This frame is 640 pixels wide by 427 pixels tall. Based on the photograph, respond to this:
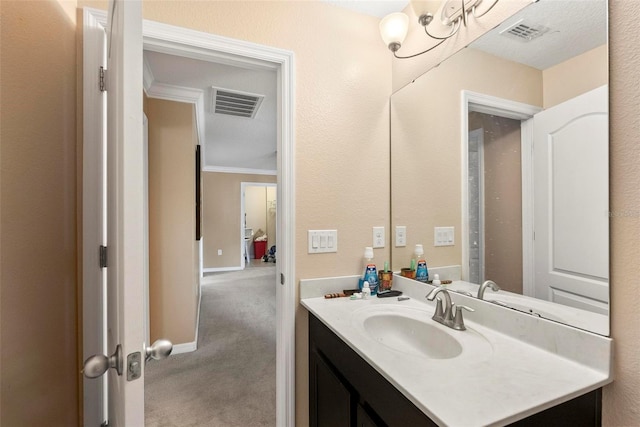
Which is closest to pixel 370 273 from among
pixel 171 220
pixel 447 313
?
pixel 447 313

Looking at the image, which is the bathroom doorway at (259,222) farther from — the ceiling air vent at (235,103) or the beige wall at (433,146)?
the beige wall at (433,146)

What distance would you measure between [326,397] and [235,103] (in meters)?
2.74

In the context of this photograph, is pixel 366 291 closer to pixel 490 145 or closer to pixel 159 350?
pixel 490 145

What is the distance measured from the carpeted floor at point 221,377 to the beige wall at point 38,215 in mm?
740

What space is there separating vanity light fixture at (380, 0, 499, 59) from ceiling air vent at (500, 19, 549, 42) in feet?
0.48

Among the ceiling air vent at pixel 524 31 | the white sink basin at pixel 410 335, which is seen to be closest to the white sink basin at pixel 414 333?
the white sink basin at pixel 410 335

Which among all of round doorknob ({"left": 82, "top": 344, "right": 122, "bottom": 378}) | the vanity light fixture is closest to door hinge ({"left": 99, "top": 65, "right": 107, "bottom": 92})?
round doorknob ({"left": 82, "top": 344, "right": 122, "bottom": 378})

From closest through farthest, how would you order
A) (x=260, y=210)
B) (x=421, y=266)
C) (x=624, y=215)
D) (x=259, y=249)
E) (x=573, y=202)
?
(x=624, y=215), (x=573, y=202), (x=421, y=266), (x=259, y=249), (x=260, y=210)

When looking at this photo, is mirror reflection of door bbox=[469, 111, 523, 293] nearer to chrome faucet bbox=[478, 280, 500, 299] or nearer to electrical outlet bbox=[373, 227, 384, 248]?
chrome faucet bbox=[478, 280, 500, 299]

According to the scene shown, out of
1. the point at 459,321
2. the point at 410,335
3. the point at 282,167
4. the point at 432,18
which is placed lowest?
the point at 410,335

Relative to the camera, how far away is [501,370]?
78cm

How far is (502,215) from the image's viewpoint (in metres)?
1.15

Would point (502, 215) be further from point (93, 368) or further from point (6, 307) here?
Result: point (6, 307)

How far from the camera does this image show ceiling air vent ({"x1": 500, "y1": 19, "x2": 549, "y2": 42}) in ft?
3.26
